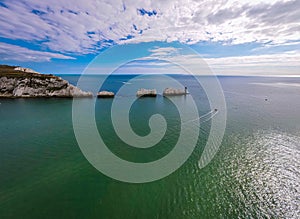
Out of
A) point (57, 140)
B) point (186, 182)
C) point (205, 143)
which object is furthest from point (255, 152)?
point (57, 140)

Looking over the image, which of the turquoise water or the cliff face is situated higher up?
the cliff face

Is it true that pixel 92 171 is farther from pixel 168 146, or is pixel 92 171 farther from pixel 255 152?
pixel 255 152

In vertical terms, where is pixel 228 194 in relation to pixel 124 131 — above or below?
below

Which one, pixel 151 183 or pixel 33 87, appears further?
pixel 33 87

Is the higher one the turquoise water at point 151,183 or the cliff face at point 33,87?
the cliff face at point 33,87

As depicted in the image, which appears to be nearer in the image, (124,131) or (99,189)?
(99,189)

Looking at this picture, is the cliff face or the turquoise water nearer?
the turquoise water

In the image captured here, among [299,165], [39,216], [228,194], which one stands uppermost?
[299,165]

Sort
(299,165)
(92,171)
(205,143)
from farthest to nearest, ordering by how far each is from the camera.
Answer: (205,143)
(299,165)
(92,171)

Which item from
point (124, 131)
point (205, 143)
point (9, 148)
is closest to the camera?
point (9, 148)

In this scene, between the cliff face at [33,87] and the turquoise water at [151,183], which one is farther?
the cliff face at [33,87]

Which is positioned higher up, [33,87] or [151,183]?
[33,87]
